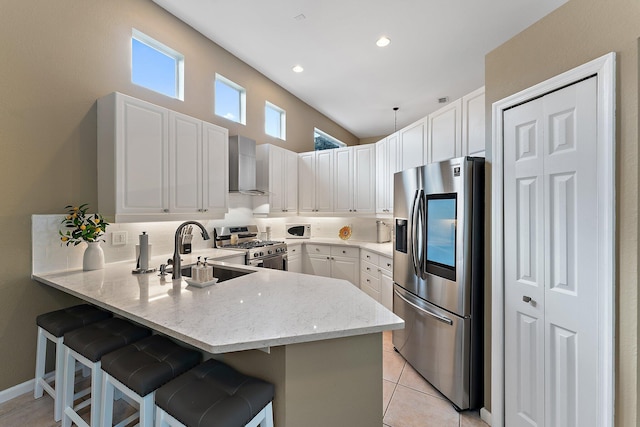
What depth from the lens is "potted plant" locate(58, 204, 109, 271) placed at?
219 centimetres

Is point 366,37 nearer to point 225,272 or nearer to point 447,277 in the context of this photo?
point 447,277

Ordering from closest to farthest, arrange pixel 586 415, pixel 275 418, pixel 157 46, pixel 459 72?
pixel 275 418 < pixel 586 415 < pixel 157 46 < pixel 459 72

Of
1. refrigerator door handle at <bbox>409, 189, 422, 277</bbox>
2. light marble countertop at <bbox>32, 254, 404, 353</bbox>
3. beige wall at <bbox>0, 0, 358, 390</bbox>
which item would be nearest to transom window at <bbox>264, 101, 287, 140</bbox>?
beige wall at <bbox>0, 0, 358, 390</bbox>

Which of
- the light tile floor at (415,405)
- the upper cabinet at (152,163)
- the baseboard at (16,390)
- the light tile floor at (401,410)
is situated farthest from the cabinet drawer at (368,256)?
the baseboard at (16,390)

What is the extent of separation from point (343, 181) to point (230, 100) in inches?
85.4

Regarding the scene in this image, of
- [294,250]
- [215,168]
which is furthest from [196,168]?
[294,250]

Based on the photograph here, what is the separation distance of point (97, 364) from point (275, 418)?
3.68 feet

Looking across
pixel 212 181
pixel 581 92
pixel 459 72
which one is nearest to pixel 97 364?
pixel 212 181

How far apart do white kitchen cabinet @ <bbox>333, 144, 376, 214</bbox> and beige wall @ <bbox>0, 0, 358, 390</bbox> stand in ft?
9.55

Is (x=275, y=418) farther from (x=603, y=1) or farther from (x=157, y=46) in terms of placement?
(x=157, y=46)

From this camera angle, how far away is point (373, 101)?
4973 millimetres

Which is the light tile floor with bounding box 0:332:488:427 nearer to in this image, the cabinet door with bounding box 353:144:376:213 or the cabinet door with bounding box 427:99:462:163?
the cabinet door with bounding box 427:99:462:163

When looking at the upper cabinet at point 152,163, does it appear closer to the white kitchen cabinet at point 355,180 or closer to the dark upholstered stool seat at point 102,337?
the dark upholstered stool seat at point 102,337

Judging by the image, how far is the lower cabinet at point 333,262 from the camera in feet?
13.5
